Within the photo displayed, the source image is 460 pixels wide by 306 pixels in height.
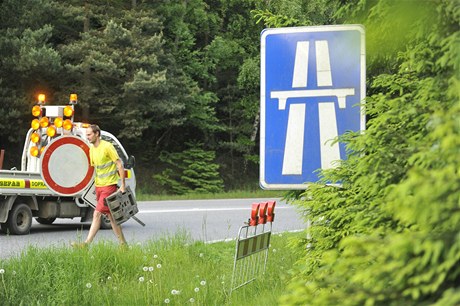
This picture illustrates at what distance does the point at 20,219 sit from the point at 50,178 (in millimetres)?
2596

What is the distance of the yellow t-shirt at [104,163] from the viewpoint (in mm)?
12086

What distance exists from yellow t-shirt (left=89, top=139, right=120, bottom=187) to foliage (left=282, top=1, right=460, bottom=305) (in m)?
7.92

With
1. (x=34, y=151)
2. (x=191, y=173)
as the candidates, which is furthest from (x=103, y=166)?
(x=191, y=173)

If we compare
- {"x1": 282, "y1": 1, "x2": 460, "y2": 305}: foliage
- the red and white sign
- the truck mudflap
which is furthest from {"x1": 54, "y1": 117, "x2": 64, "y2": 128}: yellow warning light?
{"x1": 282, "y1": 1, "x2": 460, "y2": 305}: foliage

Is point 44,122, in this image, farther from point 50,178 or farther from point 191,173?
point 191,173

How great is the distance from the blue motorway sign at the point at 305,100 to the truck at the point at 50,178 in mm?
7336

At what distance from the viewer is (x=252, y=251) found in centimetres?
780

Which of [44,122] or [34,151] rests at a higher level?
[44,122]

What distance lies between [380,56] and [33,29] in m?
30.9

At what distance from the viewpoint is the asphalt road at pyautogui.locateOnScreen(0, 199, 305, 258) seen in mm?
13266

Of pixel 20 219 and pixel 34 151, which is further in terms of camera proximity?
pixel 34 151

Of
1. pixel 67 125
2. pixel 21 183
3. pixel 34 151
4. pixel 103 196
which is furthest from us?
pixel 34 151

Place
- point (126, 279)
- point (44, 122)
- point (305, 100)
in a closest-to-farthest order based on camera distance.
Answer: point (305, 100), point (126, 279), point (44, 122)

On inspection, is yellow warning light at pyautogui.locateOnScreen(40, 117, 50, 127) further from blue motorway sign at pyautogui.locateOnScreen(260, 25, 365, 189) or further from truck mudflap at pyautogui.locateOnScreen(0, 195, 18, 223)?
blue motorway sign at pyautogui.locateOnScreen(260, 25, 365, 189)
